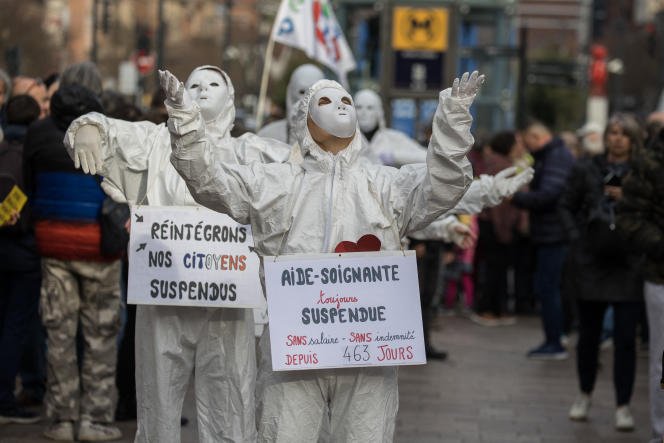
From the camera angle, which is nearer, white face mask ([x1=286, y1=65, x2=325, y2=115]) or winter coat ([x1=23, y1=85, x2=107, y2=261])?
winter coat ([x1=23, y1=85, x2=107, y2=261])

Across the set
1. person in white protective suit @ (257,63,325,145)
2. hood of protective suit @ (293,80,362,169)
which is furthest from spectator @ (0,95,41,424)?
hood of protective suit @ (293,80,362,169)

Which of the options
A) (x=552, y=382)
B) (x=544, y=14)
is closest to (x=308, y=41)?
(x=552, y=382)

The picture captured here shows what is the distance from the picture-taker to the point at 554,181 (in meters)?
13.5

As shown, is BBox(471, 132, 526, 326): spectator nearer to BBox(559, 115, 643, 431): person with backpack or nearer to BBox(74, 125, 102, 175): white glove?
BBox(559, 115, 643, 431): person with backpack

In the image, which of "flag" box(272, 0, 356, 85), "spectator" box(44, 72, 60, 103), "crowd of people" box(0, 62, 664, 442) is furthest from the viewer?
"flag" box(272, 0, 356, 85)

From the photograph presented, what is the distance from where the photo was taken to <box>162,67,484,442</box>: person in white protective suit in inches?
235

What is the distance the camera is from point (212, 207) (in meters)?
6.09

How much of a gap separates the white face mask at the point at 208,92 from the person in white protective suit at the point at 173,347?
0.19m

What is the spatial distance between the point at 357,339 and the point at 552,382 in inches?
262

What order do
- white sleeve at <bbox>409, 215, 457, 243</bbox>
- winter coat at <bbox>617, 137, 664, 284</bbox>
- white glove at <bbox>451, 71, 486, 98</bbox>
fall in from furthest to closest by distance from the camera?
winter coat at <bbox>617, 137, 664, 284</bbox> → white sleeve at <bbox>409, 215, 457, 243</bbox> → white glove at <bbox>451, 71, 486, 98</bbox>

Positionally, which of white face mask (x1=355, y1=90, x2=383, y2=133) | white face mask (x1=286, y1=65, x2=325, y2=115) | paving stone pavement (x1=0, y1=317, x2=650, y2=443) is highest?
white face mask (x1=286, y1=65, x2=325, y2=115)

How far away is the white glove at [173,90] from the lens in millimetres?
5648

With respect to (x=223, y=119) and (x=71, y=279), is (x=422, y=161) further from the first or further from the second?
(x=223, y=119)

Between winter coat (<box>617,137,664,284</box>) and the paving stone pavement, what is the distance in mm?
1382
